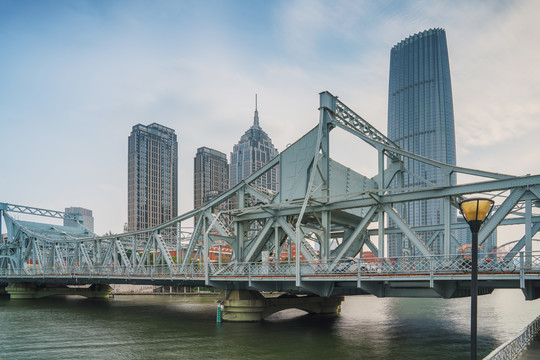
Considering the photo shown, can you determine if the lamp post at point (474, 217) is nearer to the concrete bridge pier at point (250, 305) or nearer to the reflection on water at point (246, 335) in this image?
the reflection on water at point (246, 335)

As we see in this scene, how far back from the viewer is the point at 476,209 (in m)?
12.6

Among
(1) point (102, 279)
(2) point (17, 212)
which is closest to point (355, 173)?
(1) point (102, 279)

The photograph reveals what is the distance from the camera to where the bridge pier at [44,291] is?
74625 mm

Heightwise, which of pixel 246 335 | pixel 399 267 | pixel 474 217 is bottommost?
pixel 246 335

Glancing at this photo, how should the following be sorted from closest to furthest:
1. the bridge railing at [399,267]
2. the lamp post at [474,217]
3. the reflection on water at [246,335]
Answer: the lamp post at [474,217] → the bridge railing at [399,267] → the reflection on water at [246,335]

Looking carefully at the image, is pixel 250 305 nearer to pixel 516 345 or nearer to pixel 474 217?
pixel 516 345

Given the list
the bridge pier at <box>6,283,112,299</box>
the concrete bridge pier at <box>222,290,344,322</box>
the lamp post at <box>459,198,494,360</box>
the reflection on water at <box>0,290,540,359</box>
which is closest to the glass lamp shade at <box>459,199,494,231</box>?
the lamp post at <box>459,198,494,360</box>

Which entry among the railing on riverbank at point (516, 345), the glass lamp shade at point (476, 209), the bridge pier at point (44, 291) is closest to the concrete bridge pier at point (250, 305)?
the railing on riverbank at point (516, 345)

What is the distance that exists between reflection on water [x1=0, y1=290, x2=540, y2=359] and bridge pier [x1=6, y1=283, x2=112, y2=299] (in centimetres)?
2385

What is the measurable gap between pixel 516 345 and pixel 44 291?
76.0 meters

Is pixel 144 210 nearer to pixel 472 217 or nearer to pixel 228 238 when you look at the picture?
pixel 228 238

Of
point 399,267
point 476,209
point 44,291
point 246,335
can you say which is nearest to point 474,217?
point 476,209

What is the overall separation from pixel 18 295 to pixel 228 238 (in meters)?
50.6

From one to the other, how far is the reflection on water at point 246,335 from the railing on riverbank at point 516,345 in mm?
5726
